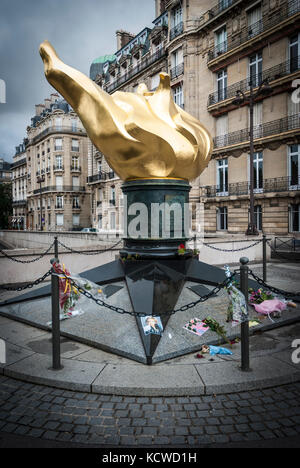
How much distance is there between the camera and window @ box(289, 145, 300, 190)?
20.4 metres

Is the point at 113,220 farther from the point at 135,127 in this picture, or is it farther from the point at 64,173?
the point at 135,127

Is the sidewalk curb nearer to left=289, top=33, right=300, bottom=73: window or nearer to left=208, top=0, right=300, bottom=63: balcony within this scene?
left=289, top=33, right=300, bottom=73: window

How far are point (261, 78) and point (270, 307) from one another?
21.1m

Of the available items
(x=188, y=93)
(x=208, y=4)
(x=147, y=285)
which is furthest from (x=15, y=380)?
(x=208, y=4)

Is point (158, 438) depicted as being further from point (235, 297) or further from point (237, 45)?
point (237, 45)

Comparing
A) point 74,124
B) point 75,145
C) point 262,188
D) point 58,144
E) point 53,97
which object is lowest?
point 262,188

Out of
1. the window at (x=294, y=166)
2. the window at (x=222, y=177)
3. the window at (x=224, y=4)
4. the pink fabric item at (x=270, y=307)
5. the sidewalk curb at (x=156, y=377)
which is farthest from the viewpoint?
the window at (x=222, y=177)

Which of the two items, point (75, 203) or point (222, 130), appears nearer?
point (222, 130)

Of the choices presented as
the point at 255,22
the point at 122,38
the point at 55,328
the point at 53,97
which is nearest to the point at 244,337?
the point at 55,328

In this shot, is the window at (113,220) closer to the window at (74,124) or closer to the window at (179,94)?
the window at (179,94)

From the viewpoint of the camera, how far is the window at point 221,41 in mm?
A: 24269

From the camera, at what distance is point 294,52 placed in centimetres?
2030

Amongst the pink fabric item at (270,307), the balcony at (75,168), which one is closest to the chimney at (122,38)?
the balcony at (75,168)

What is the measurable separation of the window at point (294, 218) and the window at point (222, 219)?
5.22 metres
